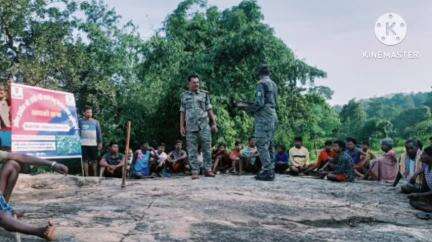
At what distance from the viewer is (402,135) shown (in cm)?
5397

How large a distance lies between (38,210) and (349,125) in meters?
48.9

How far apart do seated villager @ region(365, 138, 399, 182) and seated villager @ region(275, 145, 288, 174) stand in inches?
71.4

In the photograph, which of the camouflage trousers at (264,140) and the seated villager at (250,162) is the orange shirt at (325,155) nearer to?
the seated villager at (250,162)

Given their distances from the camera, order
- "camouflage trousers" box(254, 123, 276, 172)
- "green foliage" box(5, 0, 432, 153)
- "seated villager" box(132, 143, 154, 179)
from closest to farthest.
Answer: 1. "camouflage trousers" box(254, 123, 276, 172)
2. "seated villager" box(132, 143, 154, 179)
3. "green foliage" box(5, 0, 432, 153)

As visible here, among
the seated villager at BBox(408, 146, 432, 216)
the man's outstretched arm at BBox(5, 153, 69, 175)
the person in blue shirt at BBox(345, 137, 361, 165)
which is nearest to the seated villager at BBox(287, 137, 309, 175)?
the person in blue shirt at BBox(345, 137, 361, 165)

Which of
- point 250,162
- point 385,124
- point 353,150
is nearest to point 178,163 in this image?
point 250,162

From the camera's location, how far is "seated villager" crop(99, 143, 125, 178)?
893cm

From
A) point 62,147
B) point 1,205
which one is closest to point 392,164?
point 62,147

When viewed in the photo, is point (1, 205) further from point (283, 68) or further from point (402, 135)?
point (402, 135)

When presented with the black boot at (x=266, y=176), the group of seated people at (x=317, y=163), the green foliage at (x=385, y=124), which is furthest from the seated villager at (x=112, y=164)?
the green foliage at (x=385, y=124)

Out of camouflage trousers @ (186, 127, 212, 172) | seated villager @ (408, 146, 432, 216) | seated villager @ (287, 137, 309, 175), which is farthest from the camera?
seated villager @ (287, 137, 309, 175)

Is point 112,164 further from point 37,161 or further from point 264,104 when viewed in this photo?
point 37,161

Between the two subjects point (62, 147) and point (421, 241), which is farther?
point (62, 147)

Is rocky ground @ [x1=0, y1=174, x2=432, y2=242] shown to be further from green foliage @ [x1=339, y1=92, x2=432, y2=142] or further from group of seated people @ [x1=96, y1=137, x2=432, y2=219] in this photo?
green foliage @ [x1=339, y1=92, x2=432, y2=142]
